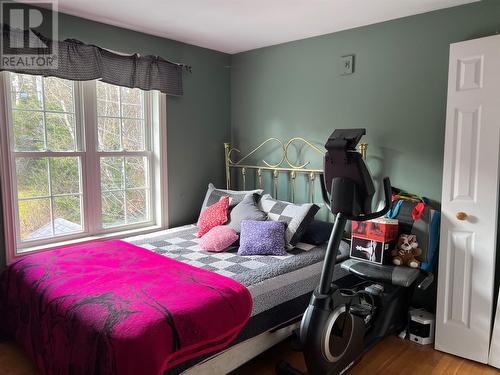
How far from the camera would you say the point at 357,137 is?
6.48 ft

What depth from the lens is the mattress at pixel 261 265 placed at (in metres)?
2.22

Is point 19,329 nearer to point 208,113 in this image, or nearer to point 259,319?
point 259,319

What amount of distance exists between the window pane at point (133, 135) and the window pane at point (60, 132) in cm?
46

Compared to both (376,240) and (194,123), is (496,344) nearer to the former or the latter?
(376,240)

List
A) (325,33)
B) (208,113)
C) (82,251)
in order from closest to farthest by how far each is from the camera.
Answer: (82,251) → (325,33) → (208,113)

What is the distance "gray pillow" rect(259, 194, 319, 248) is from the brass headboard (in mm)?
463

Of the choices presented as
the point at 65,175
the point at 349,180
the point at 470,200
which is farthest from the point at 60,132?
the point at 470,200

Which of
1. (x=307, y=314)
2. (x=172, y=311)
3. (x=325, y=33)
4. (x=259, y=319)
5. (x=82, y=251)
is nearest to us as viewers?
(x=172, y=311)

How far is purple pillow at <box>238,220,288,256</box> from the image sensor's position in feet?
8.96

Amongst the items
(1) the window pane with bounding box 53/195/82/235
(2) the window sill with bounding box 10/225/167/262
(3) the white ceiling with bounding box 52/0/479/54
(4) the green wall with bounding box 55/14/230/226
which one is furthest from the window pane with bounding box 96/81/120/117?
(2) the window sill with bounding box 10/225/167/262

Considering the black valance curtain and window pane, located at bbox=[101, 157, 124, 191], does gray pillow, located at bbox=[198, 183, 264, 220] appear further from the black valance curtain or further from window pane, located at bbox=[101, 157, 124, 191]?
the black valance curtain

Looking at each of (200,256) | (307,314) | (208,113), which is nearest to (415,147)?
(307,314)

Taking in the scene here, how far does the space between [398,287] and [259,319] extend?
1074mm

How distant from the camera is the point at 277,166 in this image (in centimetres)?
370
